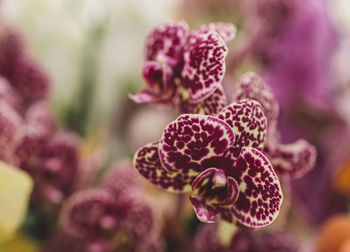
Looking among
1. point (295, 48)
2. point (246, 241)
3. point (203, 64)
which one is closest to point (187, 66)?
point (203, 64)

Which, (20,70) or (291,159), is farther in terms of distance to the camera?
(20,70)

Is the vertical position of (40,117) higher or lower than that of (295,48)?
lower

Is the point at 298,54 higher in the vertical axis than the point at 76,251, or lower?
higher

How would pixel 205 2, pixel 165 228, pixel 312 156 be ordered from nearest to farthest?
pixel 312 156, pixel 165 228, pixel 205 2

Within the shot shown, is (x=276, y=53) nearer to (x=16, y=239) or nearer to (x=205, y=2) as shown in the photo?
(x=205, y=2)

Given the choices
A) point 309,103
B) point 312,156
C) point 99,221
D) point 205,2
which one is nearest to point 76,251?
point 99,221

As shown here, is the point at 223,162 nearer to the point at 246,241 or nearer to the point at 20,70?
the point at 246,241

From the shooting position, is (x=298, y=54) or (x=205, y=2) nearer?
(x=298, y=54)

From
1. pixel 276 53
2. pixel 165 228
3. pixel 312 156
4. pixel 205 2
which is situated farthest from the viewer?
pixel 205 2
